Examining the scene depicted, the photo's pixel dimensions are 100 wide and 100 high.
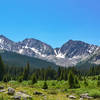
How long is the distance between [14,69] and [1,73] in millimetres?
79242

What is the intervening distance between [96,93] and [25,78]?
80.1m

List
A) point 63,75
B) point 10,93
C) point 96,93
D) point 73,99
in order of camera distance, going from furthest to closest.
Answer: point 63,75, point 96,93, point 73,99, point 10,93

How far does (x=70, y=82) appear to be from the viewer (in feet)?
166

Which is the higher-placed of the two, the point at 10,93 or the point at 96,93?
the point at 10,93

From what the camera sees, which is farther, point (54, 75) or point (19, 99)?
point (54, 75)

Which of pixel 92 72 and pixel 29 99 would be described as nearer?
pixel 29 99

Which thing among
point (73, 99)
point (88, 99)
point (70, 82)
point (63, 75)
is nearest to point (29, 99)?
point (73, 99)

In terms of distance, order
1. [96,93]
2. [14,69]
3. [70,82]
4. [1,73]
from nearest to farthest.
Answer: [96,93]
[70,82]
[1,73]
[14,69]

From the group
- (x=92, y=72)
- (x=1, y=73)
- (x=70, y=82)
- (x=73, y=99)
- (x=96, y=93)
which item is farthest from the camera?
Answer: (x=92, y=72)

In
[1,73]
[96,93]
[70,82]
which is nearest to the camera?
[96,93]

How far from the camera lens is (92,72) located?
144000 mm

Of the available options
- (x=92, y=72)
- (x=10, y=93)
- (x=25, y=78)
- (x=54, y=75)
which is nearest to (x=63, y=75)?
(x=25, y=78)

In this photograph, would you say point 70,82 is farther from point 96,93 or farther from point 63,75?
point 63,75

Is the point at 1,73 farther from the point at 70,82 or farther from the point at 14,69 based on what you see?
the point at 14,69
